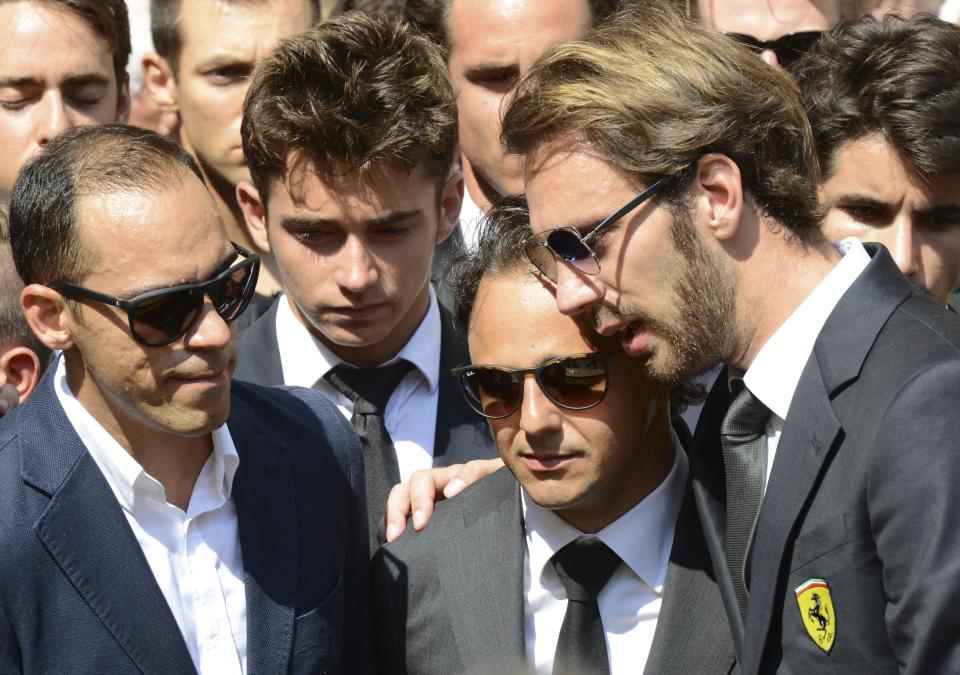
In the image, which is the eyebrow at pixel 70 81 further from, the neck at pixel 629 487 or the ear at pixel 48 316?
the neck at pixel 629 487

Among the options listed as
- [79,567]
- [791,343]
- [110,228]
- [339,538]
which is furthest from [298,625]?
[791,343]

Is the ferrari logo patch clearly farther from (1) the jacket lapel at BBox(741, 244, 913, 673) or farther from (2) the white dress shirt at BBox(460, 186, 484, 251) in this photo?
(2) the white dress shirt at BBox(460, 186, 484, 251)

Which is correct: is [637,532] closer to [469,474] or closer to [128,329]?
[469,474]

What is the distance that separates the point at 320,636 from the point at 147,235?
1.05 metres

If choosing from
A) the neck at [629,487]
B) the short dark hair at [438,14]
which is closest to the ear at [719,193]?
the neck at [629,487]

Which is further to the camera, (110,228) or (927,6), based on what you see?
(927,6)

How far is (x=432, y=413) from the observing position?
4035 mm

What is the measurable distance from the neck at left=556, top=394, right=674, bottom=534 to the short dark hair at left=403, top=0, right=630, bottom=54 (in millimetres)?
1858

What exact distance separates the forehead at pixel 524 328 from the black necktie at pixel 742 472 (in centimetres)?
38

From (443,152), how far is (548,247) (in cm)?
90

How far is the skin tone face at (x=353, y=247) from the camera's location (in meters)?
3.89

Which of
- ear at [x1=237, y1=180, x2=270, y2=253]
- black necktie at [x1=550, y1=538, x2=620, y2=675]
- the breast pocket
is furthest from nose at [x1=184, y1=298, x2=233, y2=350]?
ear at [x1=237, y1=180, x2=270, y2=253]

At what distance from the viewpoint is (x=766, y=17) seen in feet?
15.2

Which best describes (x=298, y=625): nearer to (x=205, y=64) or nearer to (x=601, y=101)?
(x=601, y=101)
